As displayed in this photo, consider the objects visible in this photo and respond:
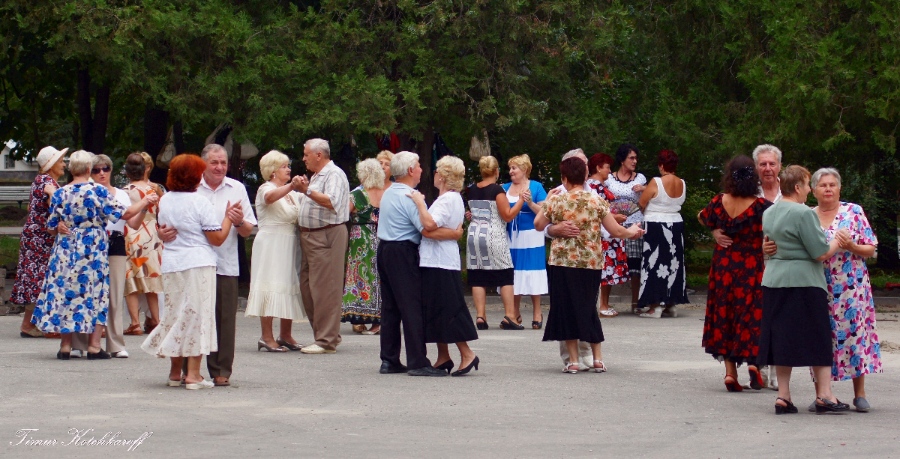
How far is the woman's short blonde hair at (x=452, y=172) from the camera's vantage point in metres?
10.9

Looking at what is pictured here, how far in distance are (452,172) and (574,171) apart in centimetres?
98

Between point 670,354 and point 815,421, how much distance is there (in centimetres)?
394

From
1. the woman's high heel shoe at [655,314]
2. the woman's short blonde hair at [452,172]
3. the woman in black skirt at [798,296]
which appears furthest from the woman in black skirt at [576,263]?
the woman's high heel shoe at [655,314]

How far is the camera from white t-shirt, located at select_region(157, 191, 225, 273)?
31.9 feet

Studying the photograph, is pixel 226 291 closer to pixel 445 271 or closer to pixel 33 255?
pixel 445 271

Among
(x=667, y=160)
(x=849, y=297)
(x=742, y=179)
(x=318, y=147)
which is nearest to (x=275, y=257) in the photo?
(x=318, y=147)

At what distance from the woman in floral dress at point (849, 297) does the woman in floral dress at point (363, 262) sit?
5.38 m

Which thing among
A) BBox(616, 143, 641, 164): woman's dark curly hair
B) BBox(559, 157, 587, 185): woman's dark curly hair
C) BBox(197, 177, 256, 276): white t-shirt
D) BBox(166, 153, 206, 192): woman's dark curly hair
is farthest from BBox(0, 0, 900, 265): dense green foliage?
BBox(166, 153, 206, 192): woman's dark curly hair

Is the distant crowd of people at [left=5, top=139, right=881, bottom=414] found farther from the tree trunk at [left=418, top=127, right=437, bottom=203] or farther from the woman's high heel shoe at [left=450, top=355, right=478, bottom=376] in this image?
the tree trunk at [left=418, top=127, right=437, bottom=203]

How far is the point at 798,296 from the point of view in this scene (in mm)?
8891

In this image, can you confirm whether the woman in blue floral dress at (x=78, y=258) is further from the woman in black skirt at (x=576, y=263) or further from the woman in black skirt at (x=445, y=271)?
the woman in black skirt at (x=576, y=263)

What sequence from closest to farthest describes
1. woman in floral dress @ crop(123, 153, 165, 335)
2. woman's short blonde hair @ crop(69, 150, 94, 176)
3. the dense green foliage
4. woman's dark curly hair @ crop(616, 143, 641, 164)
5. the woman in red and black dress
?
the woman in red and black dress, woman's short blonde hair @ crop(69, 150, 94, 176), woman in floral dress @ crop(123, 153, 165, 335), woman's dark curly hair @ crop(616, 143, 641, 164), the dense green foliage

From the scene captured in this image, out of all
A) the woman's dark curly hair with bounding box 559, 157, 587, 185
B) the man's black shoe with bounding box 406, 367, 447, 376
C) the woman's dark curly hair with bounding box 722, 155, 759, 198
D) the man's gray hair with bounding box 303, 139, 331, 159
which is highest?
the man's gray hair with bounding box 303, 139, 331, 159

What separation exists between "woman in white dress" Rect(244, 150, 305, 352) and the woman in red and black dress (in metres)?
4.03
